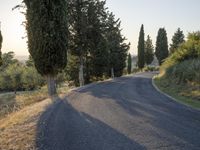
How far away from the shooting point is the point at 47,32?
76.6 ft

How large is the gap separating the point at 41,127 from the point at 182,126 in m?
4.61

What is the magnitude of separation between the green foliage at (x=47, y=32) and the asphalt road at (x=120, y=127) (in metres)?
8.15

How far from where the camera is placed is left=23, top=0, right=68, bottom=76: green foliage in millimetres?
23188

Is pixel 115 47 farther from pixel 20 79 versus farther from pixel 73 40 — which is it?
pixel 20 79

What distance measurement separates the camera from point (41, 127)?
11195mm

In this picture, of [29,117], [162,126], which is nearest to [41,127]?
[29,117]

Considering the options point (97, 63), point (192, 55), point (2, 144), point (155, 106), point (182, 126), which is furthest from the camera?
point (97, 63)

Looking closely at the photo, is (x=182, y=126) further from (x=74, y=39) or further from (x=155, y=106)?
(x=74, y=39)

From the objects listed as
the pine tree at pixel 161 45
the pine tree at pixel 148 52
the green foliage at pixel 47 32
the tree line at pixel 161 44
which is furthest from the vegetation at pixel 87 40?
the pine tree at pixel 148 52

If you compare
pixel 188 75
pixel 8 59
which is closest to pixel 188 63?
pixel 188 75

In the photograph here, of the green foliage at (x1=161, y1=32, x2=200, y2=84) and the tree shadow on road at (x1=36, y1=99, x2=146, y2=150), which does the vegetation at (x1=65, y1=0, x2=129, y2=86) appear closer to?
the green foliage at (x1=161, y1=32, x2=200, y2=84)

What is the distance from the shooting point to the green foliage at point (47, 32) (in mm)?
23188

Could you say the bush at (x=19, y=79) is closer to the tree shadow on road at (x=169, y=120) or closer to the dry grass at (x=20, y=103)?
the dry grass at (x=20, y=103)

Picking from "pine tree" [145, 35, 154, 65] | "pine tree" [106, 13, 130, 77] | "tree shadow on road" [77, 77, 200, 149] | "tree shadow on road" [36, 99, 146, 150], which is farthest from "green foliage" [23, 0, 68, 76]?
"pine tree" [145, 35, 154, 65]
